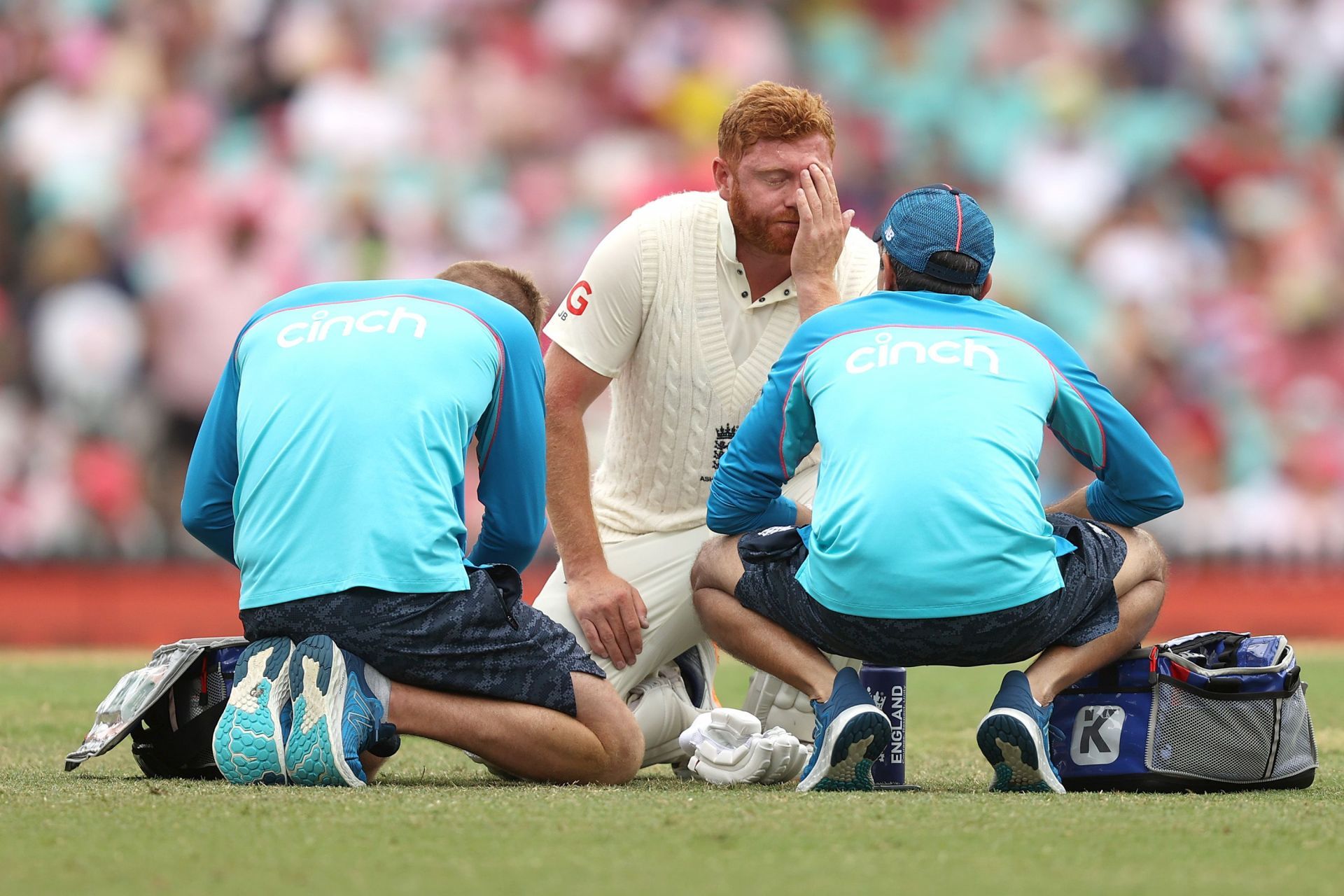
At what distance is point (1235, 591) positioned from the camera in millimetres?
10805

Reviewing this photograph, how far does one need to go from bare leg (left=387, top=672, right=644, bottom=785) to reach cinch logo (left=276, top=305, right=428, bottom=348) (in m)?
0.76

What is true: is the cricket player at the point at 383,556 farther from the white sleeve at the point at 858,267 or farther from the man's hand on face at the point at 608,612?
the white sleeve at the point at 858,267

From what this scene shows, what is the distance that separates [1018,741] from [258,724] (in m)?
1.49

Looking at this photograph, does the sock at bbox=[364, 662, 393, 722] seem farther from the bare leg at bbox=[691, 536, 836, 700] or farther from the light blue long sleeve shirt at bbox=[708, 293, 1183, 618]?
the light blue long sleeve shirt at bbox=[708, 293, 1183, 618]

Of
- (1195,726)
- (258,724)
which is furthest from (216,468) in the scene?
(1195,726)

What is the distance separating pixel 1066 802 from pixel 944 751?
1.37m

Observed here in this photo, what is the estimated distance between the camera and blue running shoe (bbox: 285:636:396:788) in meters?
3.37

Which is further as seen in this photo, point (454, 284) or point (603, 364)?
point (603, 364)

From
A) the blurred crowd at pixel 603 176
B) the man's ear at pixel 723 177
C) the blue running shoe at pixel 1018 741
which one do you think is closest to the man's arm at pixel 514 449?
the man's ear at pixel 723 177

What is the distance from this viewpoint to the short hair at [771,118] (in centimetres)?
438

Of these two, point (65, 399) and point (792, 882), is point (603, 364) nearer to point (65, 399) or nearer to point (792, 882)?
point (792, 882)

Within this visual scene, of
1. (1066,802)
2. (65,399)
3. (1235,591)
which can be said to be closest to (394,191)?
(65,399)

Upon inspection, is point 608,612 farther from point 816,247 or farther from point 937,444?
point 937,444

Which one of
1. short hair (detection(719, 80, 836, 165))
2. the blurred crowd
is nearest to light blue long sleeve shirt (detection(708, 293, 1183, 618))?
short hair (detection(719, 80, 836, 165))
